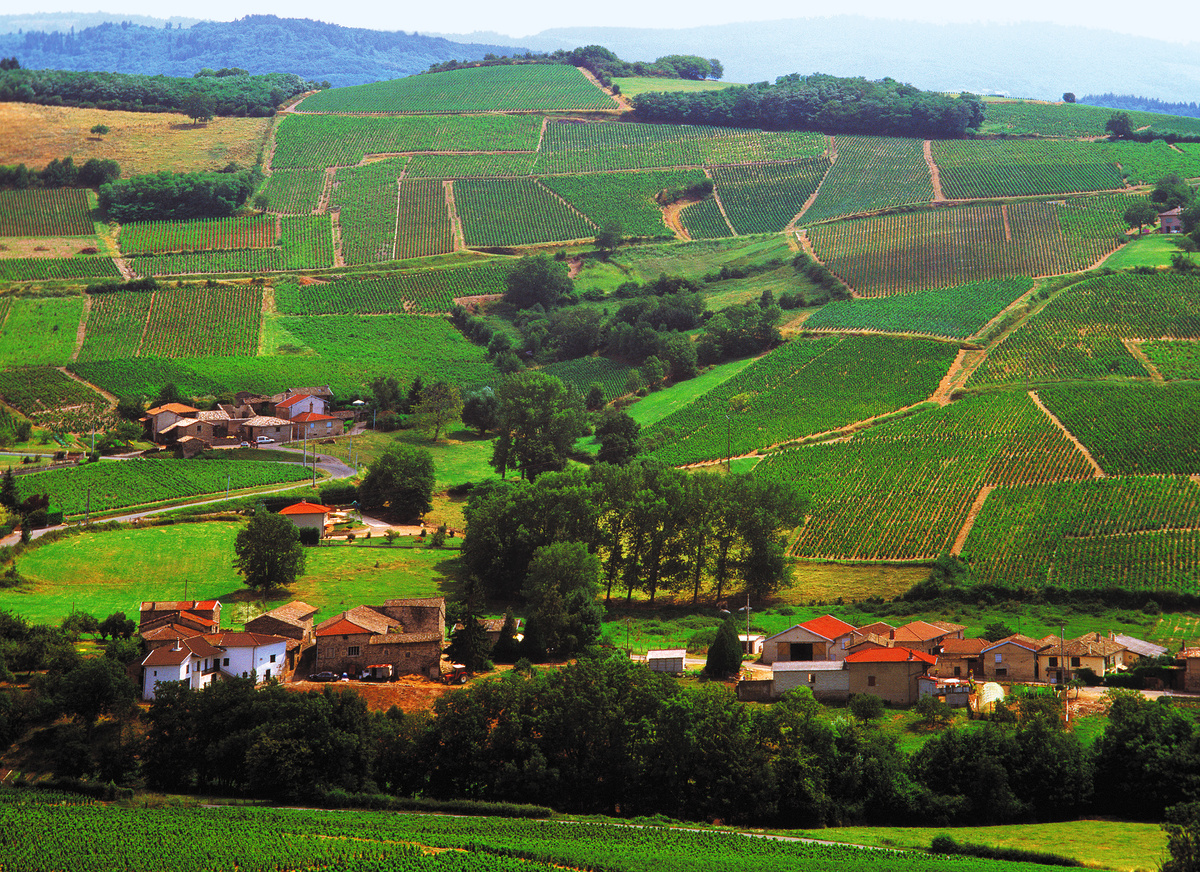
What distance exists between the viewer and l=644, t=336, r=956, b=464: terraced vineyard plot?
321ft

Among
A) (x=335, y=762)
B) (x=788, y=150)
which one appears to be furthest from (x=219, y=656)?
(x=788, y=150)

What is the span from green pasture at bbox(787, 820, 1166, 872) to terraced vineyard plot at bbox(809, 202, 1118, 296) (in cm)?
8778

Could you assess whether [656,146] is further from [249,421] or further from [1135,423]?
[1135,423]

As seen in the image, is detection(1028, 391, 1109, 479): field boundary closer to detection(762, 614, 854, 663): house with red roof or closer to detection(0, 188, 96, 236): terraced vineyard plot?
detection(762, 614, 854, 663): house with red roof

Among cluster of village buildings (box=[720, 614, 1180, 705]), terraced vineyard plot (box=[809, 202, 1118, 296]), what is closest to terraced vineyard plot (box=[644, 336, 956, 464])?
terraced vineyard plot (box=[809, 202, 1118, 296])

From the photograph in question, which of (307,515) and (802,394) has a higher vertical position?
(802,394)

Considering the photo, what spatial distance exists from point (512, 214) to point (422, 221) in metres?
10.4

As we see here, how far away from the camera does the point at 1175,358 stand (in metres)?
102

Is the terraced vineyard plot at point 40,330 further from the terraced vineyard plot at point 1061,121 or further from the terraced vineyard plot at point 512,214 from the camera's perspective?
the terraced vineyard plot at point 1061,121

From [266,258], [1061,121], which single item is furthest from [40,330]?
A: [1061,121]

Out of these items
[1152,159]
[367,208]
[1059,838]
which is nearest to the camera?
[1059,838]

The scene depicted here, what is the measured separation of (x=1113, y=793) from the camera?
47.2 m

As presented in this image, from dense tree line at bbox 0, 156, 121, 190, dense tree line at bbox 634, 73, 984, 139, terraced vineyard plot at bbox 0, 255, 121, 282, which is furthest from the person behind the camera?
dense tree line at bbox 634, 73, 984, 139

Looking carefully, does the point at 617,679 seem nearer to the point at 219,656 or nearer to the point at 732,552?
the point at 219,656
